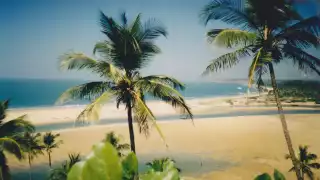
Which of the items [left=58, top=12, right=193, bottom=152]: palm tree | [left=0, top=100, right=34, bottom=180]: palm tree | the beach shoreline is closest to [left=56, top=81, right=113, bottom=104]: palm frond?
[left=58, top=12, right=193, bottom=152]: palm tree

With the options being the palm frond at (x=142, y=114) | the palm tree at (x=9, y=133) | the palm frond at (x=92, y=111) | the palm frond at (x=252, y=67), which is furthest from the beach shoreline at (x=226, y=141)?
the palm frond at (x=252, y=67)

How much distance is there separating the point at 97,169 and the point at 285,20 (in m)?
7.71

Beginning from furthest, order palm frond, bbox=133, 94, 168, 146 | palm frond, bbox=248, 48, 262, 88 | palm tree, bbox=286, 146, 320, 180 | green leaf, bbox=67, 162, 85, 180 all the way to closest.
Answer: palm tree, bbox=286, 146, 320, 180, palm frond, bbox=133, 94, 168, 146, palm frond, bbox=248, 48, 262, 88, green leaf, bbox=67, 162, 85, 180

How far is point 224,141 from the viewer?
26641 mm

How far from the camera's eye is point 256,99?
149ft

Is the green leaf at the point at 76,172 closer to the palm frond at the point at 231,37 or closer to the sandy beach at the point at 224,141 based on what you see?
the palm frond at the point at 231,37

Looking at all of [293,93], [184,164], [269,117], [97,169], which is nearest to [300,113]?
[269,117]

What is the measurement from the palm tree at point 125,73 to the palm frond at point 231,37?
1352 millimetres

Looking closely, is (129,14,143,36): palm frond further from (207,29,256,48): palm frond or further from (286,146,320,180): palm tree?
(286,146,320,180): palm tree

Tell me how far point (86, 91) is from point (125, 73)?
3.41ft

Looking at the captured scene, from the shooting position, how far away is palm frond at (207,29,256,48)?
7.13 m

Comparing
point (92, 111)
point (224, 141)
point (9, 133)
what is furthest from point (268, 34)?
point (224, 141)

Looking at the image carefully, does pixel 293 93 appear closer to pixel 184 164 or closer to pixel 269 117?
pixel 269 117

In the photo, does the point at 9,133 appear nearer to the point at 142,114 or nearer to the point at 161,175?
the point at 142,114
